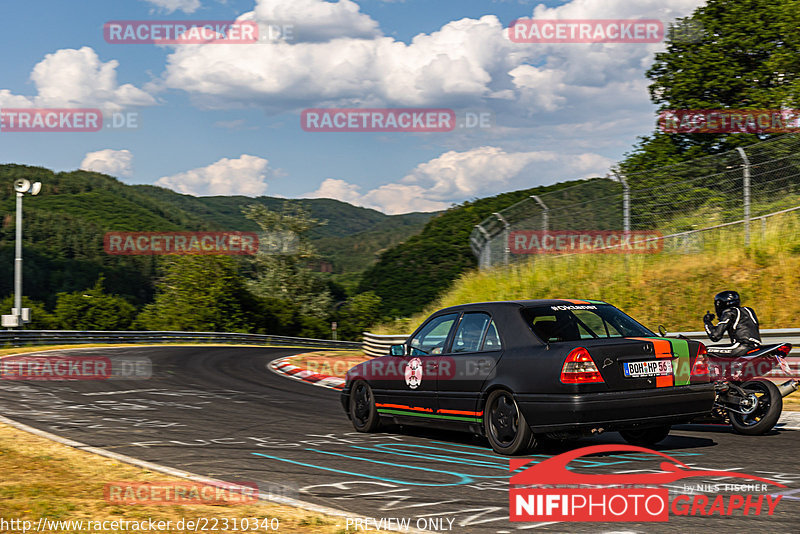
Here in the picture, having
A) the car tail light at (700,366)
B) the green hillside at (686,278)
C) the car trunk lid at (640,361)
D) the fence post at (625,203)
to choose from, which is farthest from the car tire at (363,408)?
the fence post at (625,203)

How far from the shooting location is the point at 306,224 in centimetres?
8694

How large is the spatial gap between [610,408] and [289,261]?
80899 mm

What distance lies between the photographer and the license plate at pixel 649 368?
7.25 metres

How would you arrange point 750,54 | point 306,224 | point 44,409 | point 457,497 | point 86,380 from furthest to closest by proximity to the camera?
point 306,224 < point 750,54 < point 86,380 < point 44,409 < point 457,497

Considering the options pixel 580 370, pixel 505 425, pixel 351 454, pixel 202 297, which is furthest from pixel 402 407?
pixel 202 297

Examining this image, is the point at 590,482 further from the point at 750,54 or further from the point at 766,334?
the point at 750,54

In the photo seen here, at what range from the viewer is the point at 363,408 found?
9.79 m

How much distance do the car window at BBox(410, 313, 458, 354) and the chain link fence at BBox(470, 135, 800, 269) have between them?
31.6 feet

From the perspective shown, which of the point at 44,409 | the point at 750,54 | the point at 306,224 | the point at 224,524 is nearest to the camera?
the point at 224,524

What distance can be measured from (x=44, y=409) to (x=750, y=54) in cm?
2819

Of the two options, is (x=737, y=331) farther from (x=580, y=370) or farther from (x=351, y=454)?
(x=351, y=454)

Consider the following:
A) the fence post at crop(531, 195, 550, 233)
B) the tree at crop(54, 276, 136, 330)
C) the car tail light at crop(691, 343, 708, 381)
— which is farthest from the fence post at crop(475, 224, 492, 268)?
the tree at crop(54, 276, 136, 330)

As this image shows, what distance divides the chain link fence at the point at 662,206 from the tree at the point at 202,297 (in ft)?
170

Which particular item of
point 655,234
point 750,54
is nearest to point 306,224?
point 750,54
